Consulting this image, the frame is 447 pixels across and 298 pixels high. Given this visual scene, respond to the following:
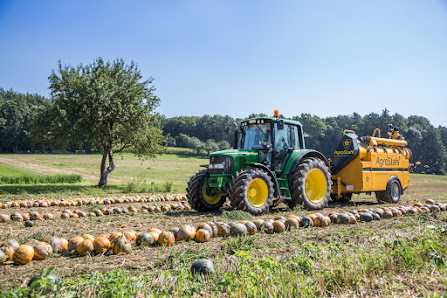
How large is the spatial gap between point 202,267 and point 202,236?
1878mm

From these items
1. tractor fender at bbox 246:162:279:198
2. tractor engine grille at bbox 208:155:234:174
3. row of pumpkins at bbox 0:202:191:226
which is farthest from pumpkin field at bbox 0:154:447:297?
tractor fender at bbox 246:162:279:198

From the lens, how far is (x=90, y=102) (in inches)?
704

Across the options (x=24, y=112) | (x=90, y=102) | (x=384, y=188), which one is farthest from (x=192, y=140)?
(x=384, y=188)

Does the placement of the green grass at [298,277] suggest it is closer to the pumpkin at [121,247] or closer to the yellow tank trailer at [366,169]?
the pumpkin at [121,247]

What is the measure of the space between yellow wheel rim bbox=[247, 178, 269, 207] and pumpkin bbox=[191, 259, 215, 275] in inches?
197

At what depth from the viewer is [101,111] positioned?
57.8ft

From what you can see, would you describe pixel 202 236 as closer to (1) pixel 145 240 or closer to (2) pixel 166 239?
A: (2) pixel 166 239

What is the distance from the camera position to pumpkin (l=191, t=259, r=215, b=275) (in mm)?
3654

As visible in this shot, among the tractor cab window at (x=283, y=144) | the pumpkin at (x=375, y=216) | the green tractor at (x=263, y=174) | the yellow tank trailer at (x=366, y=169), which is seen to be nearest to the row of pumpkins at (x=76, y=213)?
the green tractor at (x=263, y=174)

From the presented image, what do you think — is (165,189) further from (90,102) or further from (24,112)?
(24,112)

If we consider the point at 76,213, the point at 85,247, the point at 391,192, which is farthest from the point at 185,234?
the point at 391,192

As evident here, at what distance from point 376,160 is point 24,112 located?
68.2 m

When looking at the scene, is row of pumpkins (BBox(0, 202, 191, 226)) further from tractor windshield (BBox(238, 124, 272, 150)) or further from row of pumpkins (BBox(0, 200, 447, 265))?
row of pumpkins (BBox(0, 200, 447, 265))

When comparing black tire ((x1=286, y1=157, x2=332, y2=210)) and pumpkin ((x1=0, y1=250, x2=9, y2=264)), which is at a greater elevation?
black tire ((x1=286, y1=157, x2=332, y2=210))
